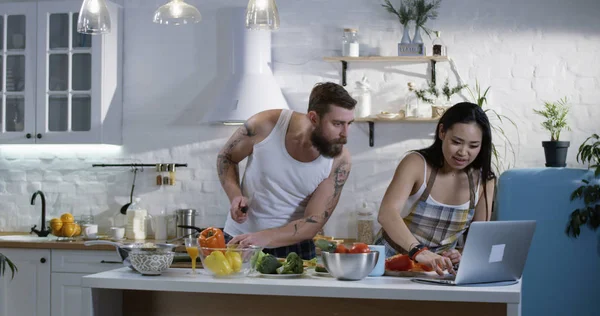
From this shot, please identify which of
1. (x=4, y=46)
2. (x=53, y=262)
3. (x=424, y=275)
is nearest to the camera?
(x=424, y=275)

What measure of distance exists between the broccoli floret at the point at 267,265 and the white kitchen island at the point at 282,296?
5cm

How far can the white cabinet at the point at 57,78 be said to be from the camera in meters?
5.85

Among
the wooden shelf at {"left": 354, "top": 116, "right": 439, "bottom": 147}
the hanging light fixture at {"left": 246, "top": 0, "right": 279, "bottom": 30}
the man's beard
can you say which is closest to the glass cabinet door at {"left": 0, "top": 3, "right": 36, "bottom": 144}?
the wooden shelf at {"left": 354, "top": 116, "right": 439, "bottom": 147}

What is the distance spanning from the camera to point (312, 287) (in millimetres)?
2703

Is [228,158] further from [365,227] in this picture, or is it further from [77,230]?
[77,230]

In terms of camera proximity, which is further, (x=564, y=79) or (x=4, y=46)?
(x=4, y=46)

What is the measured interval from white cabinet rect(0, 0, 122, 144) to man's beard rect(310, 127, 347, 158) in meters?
2.53

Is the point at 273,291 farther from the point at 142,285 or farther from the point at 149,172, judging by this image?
the point at 149,172

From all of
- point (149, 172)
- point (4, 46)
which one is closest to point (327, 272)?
point (149, 172)

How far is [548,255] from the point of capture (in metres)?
4.80

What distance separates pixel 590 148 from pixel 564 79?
551mm

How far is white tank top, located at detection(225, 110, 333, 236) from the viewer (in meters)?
3.91

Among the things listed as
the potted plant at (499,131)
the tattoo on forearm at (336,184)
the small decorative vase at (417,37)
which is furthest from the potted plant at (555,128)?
the tattoo on forearm at (336,184)

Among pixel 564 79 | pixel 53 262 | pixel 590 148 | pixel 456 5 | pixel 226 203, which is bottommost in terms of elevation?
pixel 53 262
